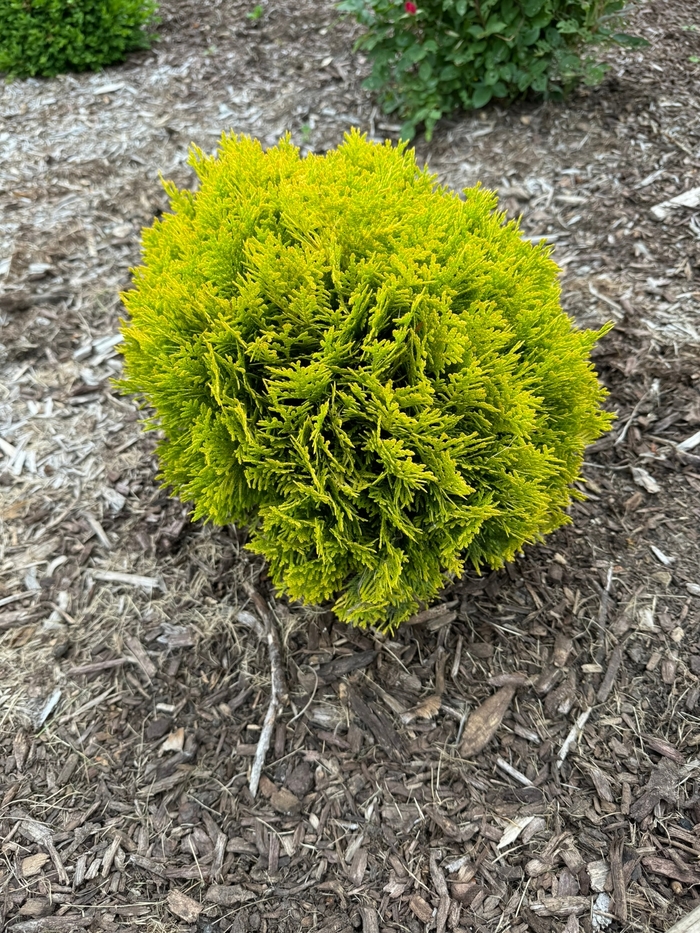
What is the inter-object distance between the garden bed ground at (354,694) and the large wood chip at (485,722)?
0.12 ft

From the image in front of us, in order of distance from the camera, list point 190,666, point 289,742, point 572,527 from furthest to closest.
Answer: point 572,527, point 190,666, point 289,742

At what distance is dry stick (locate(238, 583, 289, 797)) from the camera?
253cm

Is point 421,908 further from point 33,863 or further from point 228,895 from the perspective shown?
point 33,863

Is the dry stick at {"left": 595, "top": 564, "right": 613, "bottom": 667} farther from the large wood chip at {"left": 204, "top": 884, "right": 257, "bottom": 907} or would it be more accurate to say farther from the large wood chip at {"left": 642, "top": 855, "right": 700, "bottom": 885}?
the large wood chip at {"left": 204, "top": 884, "right": 257, "bottom": 907}

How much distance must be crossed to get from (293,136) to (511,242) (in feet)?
11.0

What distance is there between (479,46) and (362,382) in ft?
11.8

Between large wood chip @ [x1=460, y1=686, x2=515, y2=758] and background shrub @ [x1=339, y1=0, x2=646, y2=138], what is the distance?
3995 millimetres

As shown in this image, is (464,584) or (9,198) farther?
(9,198)

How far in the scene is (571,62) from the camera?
13.8ft

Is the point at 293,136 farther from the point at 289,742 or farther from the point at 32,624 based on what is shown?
the point at 289,742

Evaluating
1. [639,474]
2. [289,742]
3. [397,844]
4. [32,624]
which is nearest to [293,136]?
[639,474]

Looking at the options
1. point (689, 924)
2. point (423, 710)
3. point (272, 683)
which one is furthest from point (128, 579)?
point (689, 924)

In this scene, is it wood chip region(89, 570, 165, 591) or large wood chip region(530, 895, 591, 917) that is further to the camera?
wood chip region(89, 570, 165, 591)

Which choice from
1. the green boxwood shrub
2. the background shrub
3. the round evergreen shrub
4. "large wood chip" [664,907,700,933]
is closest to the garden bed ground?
"large wood chip" [664,907,700,933]
